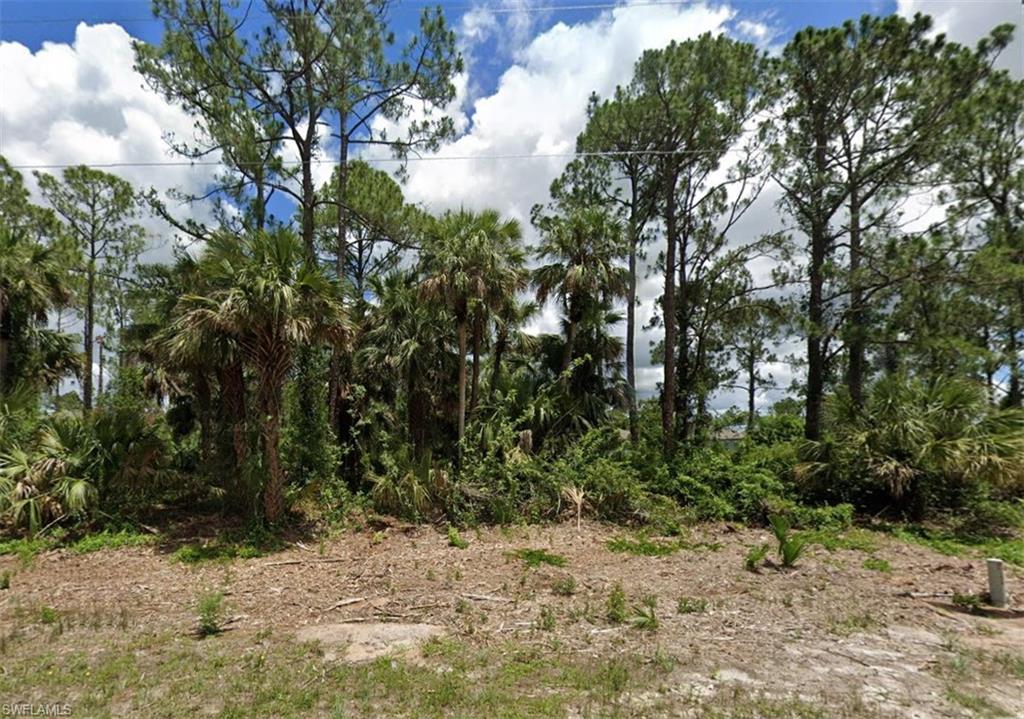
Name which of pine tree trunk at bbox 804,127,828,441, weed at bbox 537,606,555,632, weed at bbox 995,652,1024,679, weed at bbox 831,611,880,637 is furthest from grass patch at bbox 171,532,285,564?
pine tree trunk at bbox 804,127,828,441

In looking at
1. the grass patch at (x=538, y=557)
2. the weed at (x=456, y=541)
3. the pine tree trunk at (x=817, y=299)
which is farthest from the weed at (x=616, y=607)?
the pine tree trunk at (x=817, y=299)

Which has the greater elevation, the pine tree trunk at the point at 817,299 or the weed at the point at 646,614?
the pine tree trunk at the point at 817,299

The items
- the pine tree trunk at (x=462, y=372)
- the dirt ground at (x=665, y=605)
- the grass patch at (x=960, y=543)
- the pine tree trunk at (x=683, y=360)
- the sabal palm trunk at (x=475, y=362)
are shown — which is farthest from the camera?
the pine tree trunk at (x=683, y=360)

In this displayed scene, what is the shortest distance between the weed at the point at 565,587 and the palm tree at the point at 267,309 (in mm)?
5454

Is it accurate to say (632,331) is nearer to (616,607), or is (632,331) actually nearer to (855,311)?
(855,311)

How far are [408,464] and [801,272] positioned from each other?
12.6 meters

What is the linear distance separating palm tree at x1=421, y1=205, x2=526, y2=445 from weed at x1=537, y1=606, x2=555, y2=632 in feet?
24.6

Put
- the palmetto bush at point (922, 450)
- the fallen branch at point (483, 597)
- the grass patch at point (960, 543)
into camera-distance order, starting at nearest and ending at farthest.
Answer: the fallen branch at point (483, 597), the grass patch at point (960, 543), the palmetto bush at point (922, 450)

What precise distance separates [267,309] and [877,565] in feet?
33.6

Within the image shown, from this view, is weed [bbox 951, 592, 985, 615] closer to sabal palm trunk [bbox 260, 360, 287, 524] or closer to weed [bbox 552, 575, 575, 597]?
weed [bbox 552, 575, 575, 597]

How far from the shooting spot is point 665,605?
6191 mm

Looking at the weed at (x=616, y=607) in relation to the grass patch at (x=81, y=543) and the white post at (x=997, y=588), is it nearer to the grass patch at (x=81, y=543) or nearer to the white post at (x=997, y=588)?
the white post at (x=997, y=588)

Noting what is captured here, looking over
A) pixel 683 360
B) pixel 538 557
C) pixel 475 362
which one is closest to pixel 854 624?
pixel 538 557

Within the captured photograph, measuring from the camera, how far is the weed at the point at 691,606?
5906 millimetres
